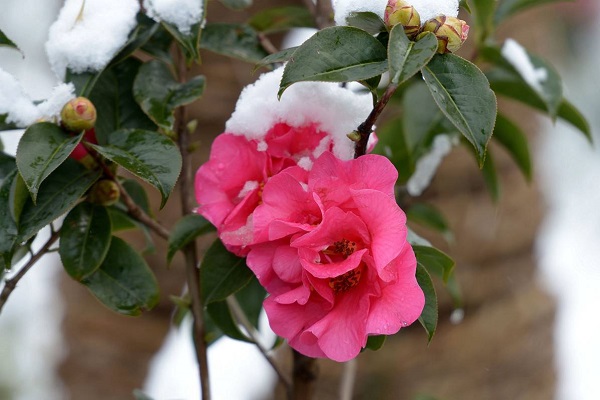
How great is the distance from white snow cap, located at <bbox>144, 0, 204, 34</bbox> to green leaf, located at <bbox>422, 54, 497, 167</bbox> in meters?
0.26

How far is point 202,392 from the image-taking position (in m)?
0.81

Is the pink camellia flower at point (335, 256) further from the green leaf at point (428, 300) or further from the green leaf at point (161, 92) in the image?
the green leaf at point (161, 92)

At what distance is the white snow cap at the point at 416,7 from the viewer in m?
0.62

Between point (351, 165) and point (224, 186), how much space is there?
14 centimetres

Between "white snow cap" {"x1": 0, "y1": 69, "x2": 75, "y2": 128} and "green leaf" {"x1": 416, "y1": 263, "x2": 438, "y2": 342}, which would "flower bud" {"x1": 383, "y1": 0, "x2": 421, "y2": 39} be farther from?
"white snow cap" {"x1": 0, "y1": 69, "x2": 75, "y2": 128}

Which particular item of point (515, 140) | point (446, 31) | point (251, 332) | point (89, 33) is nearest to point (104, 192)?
point (89, 33)

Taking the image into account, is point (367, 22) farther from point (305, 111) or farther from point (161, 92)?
point (161, 92)

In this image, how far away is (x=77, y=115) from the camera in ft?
2.26

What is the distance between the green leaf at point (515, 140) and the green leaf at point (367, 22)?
55 cm

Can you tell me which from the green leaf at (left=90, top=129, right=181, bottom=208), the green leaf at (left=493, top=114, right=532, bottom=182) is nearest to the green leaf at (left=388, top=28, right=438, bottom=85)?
the green leaf at (left=90, top=129, right=181, bottom=208)

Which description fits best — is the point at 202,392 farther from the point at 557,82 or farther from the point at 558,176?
the point at 558,176

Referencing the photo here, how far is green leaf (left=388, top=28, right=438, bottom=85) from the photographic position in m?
0.54

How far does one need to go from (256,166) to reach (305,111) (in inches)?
2.7

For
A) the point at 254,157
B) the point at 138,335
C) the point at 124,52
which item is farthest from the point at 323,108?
the point at 138,335
